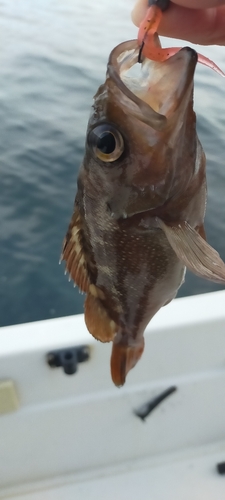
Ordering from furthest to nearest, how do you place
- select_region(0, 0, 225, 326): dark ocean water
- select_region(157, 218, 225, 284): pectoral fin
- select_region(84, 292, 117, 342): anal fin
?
1. select_region(0, 0, 225, 326): dark ocean water
2. select_region(84, 292, 117, 342): anal fin
3. select_region(157, 218, 225, 284): pectoral fin

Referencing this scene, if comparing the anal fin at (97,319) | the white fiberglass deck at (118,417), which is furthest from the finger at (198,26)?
the white fiberglass deck at (118,417)

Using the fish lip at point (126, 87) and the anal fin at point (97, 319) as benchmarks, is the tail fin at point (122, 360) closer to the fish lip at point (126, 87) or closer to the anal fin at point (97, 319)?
the anal fin at point (97, 319)

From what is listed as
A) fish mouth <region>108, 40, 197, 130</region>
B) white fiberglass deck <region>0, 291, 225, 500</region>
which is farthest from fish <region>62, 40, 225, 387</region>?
white fiberglass deck <region>0, 291, 225, 500</region>

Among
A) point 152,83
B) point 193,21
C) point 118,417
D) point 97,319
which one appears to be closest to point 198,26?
point 193,21

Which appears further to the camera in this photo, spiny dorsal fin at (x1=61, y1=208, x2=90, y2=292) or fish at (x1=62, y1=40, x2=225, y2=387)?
spiny dorsal fin at (x1=61, y1=208, x2=90, y2=292)

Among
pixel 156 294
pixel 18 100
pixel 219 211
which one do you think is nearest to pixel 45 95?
pixel 18 100

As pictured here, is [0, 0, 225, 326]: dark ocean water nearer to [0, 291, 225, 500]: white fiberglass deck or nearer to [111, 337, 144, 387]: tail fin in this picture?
[0, 291, 225, 500]: white fiberglass deck
